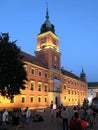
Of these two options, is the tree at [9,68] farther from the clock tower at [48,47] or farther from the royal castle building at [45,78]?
the clock tower at [48,47]

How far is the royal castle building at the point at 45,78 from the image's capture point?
4816cm

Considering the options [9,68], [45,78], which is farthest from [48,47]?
[9,68]

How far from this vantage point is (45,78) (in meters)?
55.9

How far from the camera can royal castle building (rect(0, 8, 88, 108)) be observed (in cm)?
4816

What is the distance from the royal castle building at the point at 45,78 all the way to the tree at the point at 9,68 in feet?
55.2

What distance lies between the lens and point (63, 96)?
215ft

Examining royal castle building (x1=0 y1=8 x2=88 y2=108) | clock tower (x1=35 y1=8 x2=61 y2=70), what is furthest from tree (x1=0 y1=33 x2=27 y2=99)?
clock tower (x1=35 y1=8 x2=61 y2=70)

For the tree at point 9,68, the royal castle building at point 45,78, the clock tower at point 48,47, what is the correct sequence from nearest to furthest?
the tree at point 9,68 < the royal castle building at point 45,78 < the clock tower at point 48,47

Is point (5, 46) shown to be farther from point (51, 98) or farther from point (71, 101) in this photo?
point (71, 101)

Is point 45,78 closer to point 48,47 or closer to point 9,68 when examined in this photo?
point 48,47

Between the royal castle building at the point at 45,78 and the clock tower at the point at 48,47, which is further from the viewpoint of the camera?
the clock tower at the point at 48,47

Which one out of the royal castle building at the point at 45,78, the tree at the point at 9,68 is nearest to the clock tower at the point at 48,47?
the royal castle building at the point at 45,78

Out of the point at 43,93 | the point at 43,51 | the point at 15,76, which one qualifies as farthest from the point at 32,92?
the point at 15,76

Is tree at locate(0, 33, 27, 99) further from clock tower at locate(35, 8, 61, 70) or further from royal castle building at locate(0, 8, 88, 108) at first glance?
clock tower at locate(35, 8, 61, 70)
